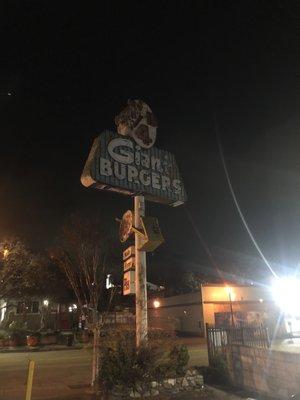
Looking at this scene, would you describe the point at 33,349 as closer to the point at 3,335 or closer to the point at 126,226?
the point at 3,335

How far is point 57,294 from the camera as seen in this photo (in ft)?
125

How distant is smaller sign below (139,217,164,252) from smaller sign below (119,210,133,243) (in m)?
0.48

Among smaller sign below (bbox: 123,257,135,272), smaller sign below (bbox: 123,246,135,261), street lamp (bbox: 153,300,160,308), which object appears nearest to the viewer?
smaller sign below (bbox: 123,257,135,272)

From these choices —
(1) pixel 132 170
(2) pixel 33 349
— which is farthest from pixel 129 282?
(2) pixel 33 349

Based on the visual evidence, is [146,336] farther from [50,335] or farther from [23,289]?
[23,289]

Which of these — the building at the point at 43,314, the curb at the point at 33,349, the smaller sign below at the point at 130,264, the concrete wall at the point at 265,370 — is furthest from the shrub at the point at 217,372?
the building at the point at 43,314

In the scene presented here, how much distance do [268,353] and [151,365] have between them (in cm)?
339

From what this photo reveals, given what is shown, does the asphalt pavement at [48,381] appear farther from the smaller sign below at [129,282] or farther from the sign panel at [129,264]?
the sign panel at [129,264]

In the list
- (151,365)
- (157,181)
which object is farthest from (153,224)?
(151,365)

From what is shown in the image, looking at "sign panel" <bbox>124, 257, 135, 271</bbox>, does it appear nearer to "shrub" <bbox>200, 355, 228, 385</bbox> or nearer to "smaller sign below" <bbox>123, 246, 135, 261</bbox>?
"smaller sign below" <bbox>123, 246, 135, 261</bbox>

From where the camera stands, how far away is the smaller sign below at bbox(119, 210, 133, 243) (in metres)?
11.7

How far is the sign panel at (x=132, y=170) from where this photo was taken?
1139cm

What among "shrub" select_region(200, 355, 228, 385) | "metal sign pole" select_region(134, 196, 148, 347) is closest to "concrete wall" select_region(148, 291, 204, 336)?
"shrub" select_region(200, 355, 228, 385)

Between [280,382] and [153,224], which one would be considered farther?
[153,224]
